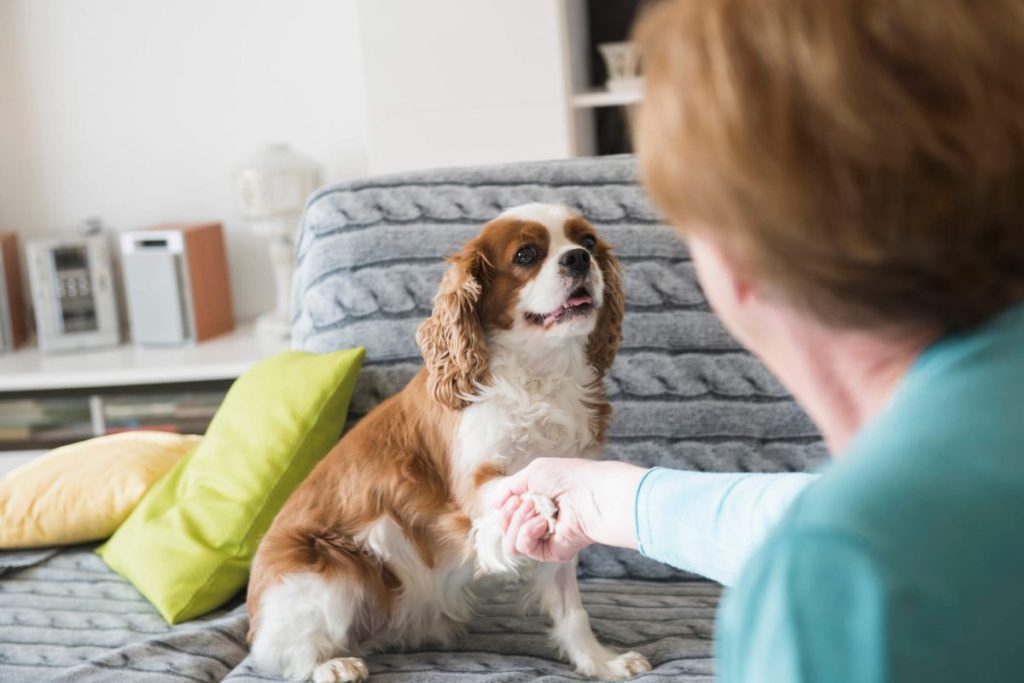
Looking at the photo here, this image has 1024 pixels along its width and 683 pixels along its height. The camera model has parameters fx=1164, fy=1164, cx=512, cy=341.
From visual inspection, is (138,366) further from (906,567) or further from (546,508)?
(906,567)

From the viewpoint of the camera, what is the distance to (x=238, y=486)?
1.99 m

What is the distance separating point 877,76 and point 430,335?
47.5 inches

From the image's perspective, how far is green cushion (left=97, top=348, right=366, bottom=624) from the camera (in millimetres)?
1958

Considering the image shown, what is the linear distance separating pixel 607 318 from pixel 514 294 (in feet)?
0.55

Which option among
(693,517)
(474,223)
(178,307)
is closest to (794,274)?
(693,517)

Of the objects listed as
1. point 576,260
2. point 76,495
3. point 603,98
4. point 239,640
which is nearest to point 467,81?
point 603,98

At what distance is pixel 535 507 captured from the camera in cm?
136

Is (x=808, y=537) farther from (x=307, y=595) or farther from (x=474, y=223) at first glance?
(x=474, y=223)

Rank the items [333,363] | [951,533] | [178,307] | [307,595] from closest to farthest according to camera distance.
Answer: [951,533]
[307,595]
[333,363]
[178,307]

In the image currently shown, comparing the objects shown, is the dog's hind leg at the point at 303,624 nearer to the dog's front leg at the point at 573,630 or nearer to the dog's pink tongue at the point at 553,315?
the dog's front leg at the point at 573,630

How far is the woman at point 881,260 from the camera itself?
1.71 feet

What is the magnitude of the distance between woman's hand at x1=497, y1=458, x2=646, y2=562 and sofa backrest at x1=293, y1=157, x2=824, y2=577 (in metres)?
0.56

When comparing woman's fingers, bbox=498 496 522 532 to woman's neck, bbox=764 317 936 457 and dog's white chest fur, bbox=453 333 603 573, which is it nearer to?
dog's white chest fur, bbox=453 333 603 573

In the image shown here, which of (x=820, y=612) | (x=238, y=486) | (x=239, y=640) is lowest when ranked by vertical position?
(x=239, y=640)
